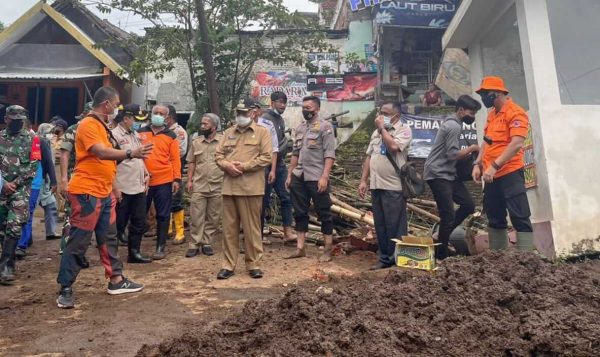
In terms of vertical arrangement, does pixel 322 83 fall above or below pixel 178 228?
above

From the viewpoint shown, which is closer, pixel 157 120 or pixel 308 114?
pixel 308 114

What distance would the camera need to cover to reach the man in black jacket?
6.86 metres

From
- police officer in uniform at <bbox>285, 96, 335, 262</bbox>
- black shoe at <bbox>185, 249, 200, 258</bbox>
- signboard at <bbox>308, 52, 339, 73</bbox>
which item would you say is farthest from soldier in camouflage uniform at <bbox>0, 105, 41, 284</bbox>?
signboard at <bbox>308, 52, 339, 73</bbox>

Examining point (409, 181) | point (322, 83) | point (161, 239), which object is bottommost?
point (161, 239)

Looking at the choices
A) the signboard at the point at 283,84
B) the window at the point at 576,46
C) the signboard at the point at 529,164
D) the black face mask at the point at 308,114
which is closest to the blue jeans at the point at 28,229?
the black face mask at the point at 308,114

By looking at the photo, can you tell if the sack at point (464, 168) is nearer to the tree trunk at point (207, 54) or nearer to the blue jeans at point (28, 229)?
the tree trunk at point (207, 54)

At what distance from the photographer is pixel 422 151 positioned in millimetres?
14273

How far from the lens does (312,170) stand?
6.16 m

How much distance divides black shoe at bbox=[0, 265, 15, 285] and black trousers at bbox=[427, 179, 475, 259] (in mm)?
4533

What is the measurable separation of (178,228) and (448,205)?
369 cm

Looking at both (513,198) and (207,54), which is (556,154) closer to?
(513,198)

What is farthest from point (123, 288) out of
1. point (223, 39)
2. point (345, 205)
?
point (223, 39)

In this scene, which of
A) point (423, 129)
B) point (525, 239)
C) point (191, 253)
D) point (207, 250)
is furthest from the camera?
point (423, 129)

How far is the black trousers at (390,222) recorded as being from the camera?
18.6 ft
